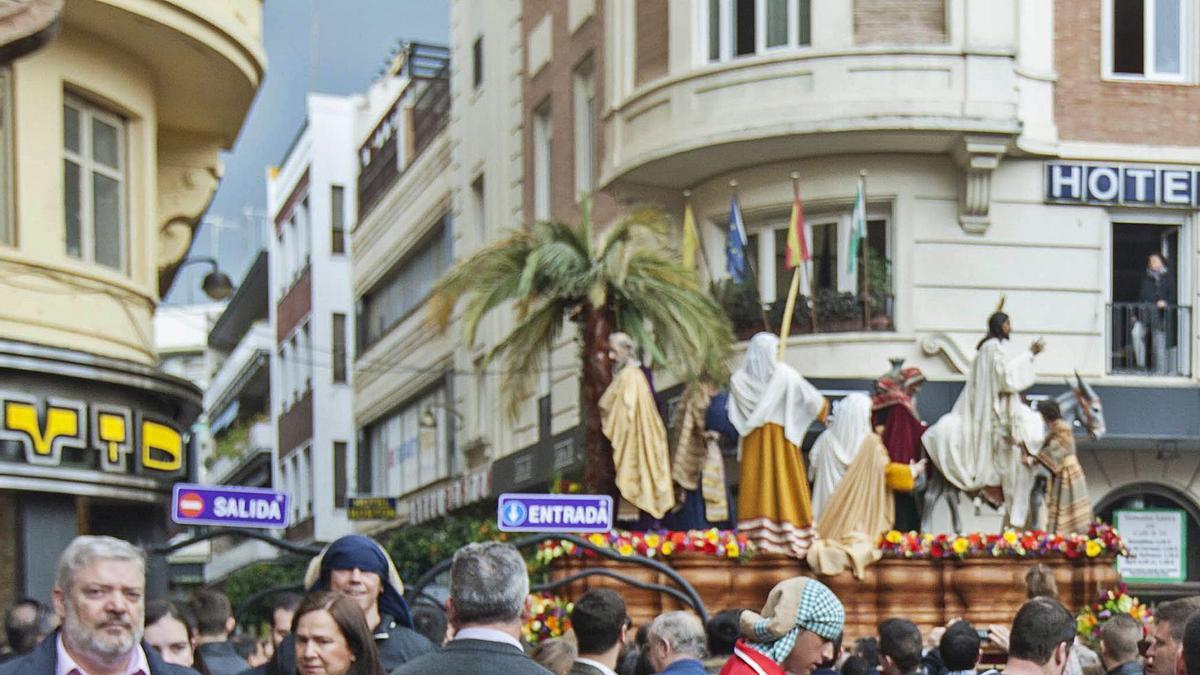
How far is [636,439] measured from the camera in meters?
18.5

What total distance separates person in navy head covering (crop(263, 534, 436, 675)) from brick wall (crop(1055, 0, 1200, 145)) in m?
18.2

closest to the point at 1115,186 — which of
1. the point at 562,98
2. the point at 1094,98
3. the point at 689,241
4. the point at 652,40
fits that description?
the point at 1094,98

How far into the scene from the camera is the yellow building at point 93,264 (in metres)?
16.7

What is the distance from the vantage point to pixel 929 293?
24500mm

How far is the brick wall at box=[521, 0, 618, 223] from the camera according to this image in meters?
28.8

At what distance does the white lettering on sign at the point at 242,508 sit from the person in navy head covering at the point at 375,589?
21.4 ft

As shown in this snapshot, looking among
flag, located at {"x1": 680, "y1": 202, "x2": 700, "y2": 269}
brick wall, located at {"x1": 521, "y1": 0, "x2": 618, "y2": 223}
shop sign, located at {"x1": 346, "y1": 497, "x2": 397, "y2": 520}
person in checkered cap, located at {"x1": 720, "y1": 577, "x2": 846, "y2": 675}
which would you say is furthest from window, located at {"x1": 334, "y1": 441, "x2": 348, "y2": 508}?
person in checkered cap, located at {"x1": 720, "y1": 577, "x2": 846, "y2": 675}

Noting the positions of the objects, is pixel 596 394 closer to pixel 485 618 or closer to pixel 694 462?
pixel 694 462

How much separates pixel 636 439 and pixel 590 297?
1964 millimetres

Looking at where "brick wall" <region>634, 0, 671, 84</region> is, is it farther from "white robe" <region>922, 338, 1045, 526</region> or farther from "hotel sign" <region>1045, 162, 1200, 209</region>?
"white robe" <region>922, 338, 1045, 526</region>

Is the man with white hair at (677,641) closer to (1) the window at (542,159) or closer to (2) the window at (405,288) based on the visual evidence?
(1) the window at (542,159)

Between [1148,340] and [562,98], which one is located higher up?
[562,98]

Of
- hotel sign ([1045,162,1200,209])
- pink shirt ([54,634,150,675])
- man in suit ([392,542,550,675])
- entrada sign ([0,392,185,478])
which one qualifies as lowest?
pink shirt ([54,634,150,675])

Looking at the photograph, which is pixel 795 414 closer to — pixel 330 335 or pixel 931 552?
pixel 931 552
